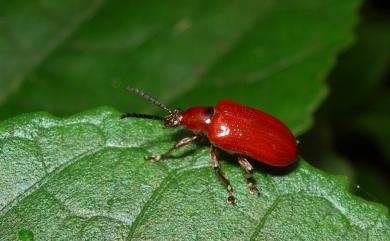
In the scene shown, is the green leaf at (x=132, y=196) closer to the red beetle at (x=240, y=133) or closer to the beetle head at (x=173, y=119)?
the red beetle at (x=240, y=133)

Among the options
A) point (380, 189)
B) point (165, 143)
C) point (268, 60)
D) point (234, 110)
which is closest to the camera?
point (165, 143)

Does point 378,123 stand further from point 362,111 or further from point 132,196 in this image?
point 132,196

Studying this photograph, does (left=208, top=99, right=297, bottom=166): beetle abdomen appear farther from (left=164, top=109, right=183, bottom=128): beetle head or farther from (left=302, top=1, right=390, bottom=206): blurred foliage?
(left=302, top=1, right=390, bottom=206): blurred foliage

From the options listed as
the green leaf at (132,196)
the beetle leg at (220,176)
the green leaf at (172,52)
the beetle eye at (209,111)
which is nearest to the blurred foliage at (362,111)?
the green leaf at (172,52)

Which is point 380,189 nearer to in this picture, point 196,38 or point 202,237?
point 196,38

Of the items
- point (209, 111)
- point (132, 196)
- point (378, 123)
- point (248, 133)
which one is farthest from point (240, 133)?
point (378, 123)

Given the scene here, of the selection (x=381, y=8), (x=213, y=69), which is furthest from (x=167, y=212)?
(x=381, y=8)
